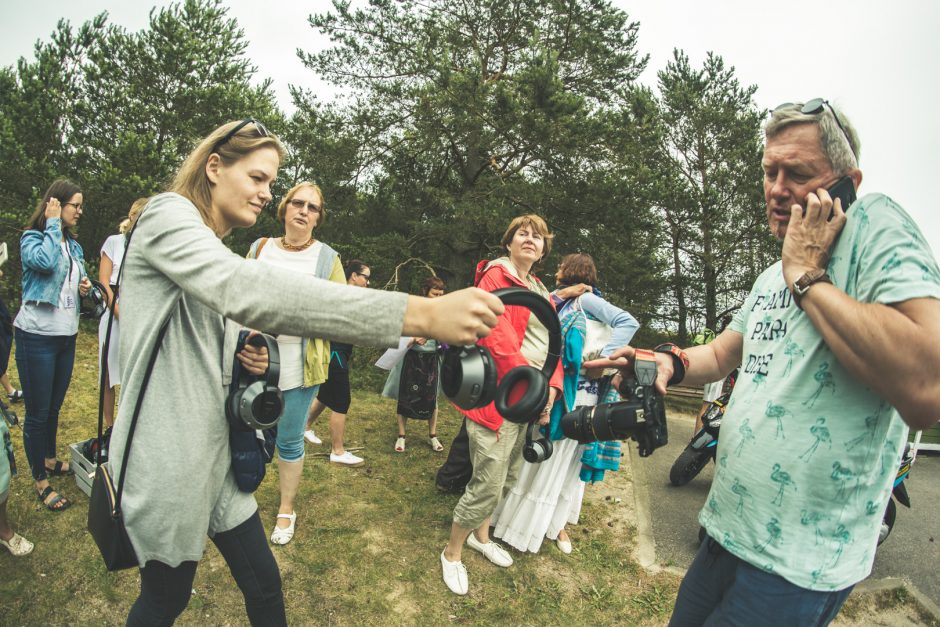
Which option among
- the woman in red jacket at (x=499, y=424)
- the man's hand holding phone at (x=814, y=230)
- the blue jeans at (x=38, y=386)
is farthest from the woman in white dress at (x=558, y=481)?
the blue jeans at (x=38, y=386)

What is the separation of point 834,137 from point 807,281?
0.49m

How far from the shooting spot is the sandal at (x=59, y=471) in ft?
13.3

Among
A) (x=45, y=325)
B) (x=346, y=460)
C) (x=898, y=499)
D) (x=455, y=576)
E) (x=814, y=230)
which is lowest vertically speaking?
(x=346, y=460)

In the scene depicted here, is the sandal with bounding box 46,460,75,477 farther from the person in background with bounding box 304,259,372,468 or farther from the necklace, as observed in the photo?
the necklace

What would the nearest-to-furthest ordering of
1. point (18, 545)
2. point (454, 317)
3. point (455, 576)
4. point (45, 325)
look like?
point (454, 317), point (18, 545), point (455, 576), point (45, 325)

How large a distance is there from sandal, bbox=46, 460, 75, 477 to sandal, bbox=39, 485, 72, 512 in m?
0.42

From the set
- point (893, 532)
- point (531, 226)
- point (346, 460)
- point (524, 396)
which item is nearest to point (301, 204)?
point (531, 226)

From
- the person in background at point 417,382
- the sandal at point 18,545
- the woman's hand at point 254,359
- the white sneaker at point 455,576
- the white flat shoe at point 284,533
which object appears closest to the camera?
the woman's hand at point 254,359

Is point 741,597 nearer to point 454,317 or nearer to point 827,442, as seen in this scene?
point 827,442

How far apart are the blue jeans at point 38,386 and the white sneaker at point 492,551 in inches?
129

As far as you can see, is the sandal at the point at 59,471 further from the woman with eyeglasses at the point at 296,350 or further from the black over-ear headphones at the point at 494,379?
the black over-ear headphones at the point at 494,379

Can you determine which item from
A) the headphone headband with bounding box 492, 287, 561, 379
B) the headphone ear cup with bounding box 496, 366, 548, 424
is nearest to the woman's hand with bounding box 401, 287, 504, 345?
the headphone headband with bounding box 492, 287, 561, 379

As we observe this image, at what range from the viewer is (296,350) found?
3209 mm

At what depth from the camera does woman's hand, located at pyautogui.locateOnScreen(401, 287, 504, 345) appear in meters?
1.13
